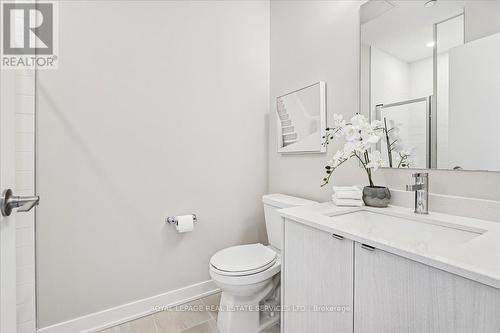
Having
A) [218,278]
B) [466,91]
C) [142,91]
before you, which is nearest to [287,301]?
[218,278]

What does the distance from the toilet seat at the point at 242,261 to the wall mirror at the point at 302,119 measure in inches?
31.1

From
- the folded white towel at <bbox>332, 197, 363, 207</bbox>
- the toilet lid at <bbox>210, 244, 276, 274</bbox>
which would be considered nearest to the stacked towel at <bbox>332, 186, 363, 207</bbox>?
the folded white towel at <bbox>332, 197, 363, 207</bbox>

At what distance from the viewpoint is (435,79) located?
1.13 metres

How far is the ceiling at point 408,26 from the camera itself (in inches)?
42.9

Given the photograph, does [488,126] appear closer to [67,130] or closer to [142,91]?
[142,91]

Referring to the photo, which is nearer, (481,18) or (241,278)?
(481,18)

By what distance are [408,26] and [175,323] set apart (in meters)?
2.23

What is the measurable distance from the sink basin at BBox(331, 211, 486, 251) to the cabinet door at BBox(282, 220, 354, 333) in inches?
3.9

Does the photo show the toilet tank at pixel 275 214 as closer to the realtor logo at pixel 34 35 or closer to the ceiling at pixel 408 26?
the ceiling at pixel 408 26

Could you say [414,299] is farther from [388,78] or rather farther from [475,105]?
[388,78]

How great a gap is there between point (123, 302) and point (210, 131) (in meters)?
1.32

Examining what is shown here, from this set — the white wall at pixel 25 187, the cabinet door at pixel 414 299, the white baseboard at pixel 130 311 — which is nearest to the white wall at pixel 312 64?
the cabinet door at pixel 414 299

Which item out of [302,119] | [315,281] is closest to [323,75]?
[302,119]

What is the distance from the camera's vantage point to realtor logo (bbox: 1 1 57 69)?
50.1 inches
